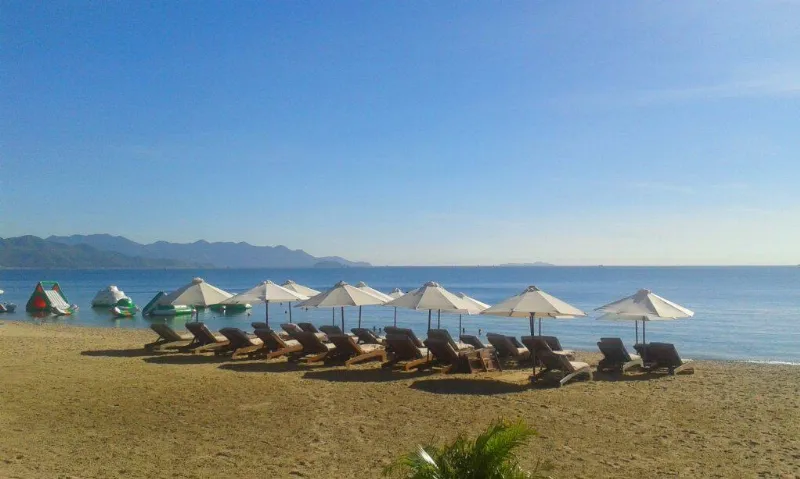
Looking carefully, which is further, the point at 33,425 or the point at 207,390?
the point at 207,390

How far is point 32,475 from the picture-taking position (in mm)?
5922

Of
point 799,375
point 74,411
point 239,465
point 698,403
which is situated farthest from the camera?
point 799,375

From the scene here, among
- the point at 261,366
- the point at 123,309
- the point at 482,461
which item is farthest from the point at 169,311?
the point at 482,461

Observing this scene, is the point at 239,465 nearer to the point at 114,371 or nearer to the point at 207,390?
the point at 207,390

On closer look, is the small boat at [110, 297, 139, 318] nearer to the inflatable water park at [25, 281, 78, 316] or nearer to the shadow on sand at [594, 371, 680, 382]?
the inflatable water park at [25, 281, 78, 316]

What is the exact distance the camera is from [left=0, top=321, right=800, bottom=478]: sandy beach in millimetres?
6625

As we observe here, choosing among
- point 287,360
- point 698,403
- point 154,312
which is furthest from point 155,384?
point 154,312

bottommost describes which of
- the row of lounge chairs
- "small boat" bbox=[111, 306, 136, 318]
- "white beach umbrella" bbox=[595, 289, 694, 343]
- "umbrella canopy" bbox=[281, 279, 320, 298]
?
"small boat" bbox=[111, 306, 136, 318]

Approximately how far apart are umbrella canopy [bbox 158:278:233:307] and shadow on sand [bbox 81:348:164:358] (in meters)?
1.33

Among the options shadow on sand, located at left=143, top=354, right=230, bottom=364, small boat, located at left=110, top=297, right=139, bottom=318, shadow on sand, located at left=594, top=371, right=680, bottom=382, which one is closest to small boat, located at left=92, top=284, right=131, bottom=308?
small boat, located at left=110, top=297, right=139, bottom=318

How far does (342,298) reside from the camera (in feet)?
49.9

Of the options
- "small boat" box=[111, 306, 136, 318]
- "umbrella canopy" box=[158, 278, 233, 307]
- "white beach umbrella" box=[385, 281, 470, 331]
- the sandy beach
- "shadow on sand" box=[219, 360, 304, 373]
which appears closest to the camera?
the sandy beach

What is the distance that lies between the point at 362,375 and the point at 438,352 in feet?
5.30

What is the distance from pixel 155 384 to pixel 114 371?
76.8 inches
